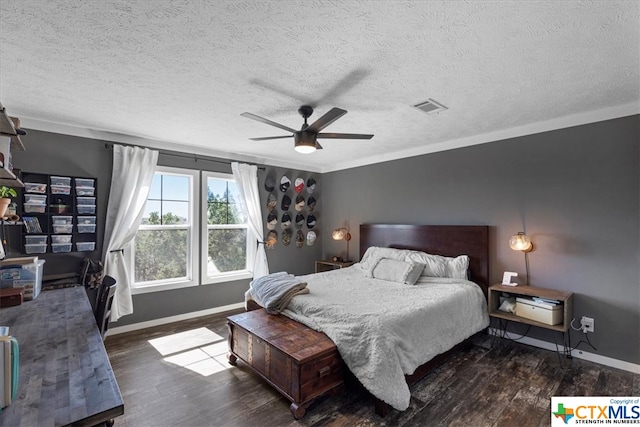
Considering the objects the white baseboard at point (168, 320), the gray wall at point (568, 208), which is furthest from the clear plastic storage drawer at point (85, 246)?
the gray wall at point (568, 208)

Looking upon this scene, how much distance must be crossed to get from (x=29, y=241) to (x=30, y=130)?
1.17 meters

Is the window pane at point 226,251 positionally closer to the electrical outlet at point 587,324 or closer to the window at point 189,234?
the window at point 189,234

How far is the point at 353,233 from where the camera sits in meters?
5.27

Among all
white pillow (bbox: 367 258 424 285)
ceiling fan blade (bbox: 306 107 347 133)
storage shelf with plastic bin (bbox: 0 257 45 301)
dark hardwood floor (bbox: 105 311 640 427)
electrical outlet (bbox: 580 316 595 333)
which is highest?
ceiling fan blade (bbox: 306 107 347 133)

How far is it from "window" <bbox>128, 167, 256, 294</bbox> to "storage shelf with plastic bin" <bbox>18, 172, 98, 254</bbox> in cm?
58

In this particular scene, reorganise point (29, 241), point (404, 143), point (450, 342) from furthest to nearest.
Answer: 1. point (404, 143)
2. point (29, 241)
3. point (450, 342)

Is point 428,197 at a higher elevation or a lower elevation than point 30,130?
lower

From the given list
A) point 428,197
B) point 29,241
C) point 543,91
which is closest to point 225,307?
point 29,241

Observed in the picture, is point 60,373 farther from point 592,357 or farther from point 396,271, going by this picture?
point 592,357

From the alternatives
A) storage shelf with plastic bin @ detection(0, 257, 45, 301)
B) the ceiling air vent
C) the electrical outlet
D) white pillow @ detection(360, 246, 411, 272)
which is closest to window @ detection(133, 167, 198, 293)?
storage shelf with plastic bin @ detection(0, 257, 45, 301)

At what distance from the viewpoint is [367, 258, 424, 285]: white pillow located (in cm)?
353

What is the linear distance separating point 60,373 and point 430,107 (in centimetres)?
311

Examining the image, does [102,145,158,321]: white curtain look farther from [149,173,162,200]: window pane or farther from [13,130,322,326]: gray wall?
[149,173,162,200]: window pane

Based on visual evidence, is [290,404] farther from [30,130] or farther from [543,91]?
[30,130]
